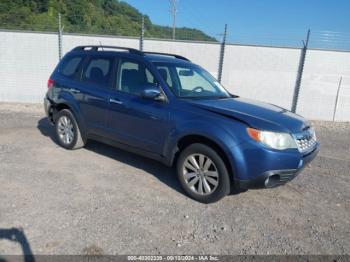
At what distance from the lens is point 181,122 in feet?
13.8

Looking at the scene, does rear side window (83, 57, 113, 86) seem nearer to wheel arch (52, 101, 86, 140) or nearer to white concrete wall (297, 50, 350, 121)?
wheel arch (52, 101, 86, 140)

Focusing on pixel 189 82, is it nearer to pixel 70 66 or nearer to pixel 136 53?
pixel 136 53

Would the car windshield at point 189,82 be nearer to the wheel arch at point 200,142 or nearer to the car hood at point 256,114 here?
the car hood at point 256,114

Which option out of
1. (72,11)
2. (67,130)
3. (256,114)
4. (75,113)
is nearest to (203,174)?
(256,114)

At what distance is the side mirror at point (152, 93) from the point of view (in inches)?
170

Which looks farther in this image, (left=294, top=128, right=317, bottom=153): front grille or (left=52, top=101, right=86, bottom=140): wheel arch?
(left=52, top=101, right=86, bottom=140): wheel arch

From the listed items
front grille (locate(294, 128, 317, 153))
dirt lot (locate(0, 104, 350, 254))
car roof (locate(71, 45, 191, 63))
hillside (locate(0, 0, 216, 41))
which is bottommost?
dirt lot (locate(0, 104, 350, 254))

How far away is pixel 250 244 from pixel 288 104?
25.7ft

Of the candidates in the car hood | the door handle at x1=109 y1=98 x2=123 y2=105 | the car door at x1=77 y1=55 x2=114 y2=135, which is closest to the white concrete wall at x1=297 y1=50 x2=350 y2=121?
the car hood

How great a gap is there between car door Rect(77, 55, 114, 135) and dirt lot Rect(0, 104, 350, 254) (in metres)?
0.68

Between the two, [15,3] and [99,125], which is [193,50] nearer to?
[99,125]

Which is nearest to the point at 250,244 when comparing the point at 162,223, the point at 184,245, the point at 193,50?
the point at 184,245

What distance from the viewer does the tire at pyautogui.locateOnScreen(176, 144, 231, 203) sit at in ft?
13.0

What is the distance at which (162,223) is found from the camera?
367 cm
